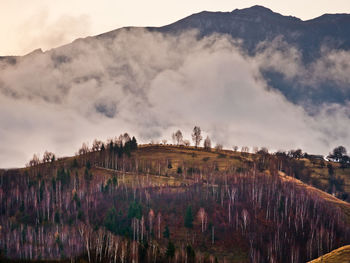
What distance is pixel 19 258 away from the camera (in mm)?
197625

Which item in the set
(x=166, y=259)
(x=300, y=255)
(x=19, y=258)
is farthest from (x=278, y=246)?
(x=19, y=258)

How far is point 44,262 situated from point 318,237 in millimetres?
117171

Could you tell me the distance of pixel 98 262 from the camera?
166000mm

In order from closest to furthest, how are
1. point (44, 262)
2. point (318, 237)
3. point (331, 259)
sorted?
point (331, 259) < point (44, 262) < point (318, 237)

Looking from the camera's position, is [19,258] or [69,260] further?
[19,258]

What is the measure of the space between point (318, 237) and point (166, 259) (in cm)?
7397

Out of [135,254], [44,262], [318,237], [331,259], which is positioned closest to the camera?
[331,259]

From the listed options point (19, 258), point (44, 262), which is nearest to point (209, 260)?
point (44, 262)

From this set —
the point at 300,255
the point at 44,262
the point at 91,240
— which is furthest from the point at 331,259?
the point at 44,262

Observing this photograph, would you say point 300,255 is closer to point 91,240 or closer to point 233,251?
point 233,251

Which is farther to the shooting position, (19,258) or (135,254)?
(19,258)

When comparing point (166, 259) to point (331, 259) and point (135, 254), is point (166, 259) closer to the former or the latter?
point (135, 254)

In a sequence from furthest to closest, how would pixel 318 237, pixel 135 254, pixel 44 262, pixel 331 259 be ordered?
pixel 318 237 → pixel 44 262 → pixel 135 254 → pixel 331 259

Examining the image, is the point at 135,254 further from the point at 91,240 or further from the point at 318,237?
the point at 318,237
